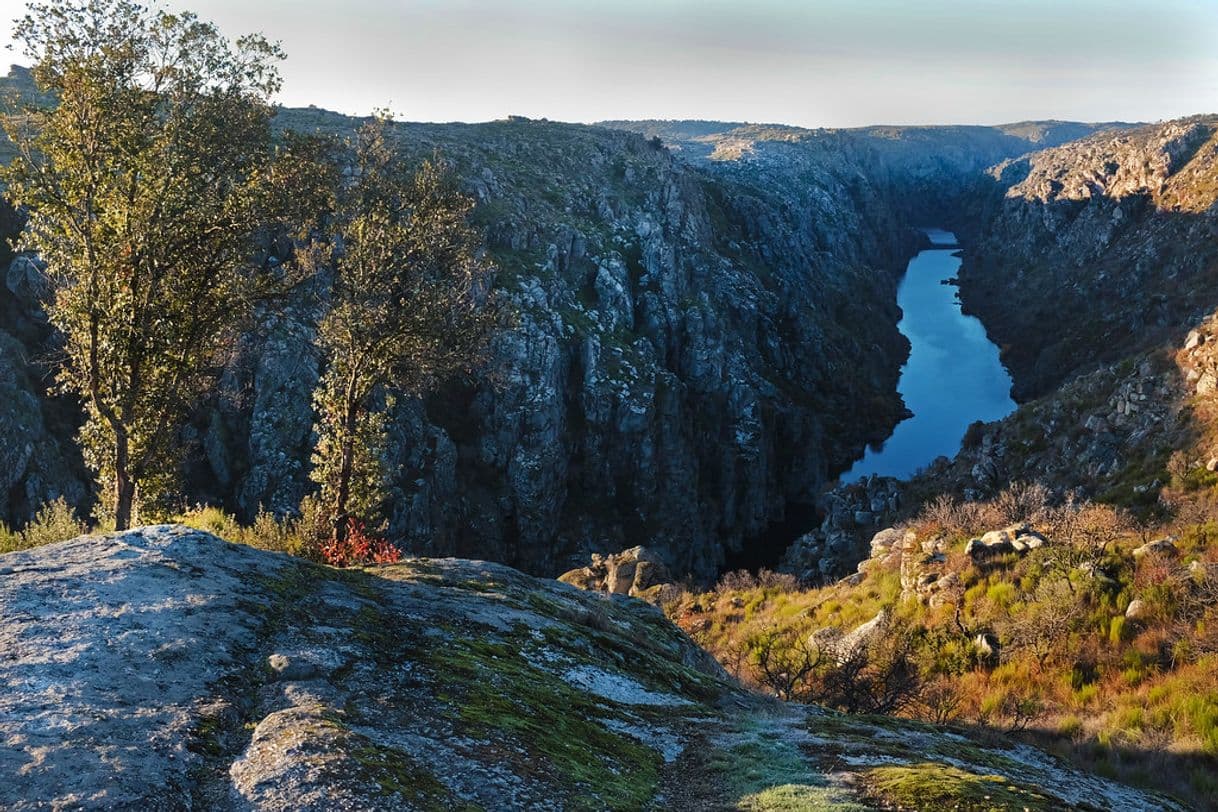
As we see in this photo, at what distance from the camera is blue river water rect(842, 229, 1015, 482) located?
345 feet

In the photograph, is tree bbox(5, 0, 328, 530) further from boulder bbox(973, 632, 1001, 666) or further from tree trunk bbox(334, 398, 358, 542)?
boulder bbox(973, 632, 1001, 666)

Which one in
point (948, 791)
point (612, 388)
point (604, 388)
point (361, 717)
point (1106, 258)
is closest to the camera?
point (948, 791)

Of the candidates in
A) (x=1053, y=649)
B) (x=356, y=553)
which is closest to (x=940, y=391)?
(x=1053, y=649)

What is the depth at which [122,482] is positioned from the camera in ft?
54.4

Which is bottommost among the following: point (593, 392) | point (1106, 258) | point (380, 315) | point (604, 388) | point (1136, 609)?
point (593, 392)

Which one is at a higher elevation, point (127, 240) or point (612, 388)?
point (127, 240)

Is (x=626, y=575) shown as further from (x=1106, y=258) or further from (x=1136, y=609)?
(x=1106, y=258)

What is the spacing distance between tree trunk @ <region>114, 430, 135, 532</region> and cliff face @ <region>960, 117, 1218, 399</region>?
75849mm

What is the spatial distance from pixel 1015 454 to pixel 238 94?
4764 centimetres

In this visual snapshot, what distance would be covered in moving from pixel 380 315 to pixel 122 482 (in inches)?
345

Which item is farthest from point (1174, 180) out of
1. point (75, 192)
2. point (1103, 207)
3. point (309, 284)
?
point (75, 192)

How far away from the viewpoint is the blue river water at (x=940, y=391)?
10522 cm

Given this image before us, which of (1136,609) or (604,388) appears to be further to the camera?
(604,388)

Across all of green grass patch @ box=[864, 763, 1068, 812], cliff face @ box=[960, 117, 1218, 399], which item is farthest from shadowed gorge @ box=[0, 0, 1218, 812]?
cliff face @ box=[960, 117, 1218, 399]
